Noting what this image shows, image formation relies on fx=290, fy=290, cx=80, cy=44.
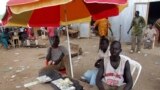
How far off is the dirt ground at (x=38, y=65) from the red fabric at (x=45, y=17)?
114 cm

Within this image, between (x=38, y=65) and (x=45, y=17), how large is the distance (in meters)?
4.37

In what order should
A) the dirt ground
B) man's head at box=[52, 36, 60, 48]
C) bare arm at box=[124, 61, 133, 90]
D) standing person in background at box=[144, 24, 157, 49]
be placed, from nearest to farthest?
bare arm at box=[124, 61, 133, 90] < man's head at box=[52, 36, 60, 48] < the dirt ground < standing person in background at box=[144, 24, 157, 49]

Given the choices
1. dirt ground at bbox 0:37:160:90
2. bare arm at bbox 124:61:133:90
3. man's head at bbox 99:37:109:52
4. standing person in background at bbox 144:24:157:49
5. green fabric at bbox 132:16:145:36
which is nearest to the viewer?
bare arm at bbox 124:61:133:90

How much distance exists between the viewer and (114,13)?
564cm

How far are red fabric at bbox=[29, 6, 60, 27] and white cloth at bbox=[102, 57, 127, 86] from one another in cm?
200

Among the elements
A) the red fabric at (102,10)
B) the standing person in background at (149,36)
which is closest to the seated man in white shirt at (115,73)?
the red fabric at (102,10)

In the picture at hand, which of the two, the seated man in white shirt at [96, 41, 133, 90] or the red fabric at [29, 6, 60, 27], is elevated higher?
the red fabric at [29, 6, 60, 27]

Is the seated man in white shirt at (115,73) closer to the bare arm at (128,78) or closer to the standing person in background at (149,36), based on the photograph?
the bare arm at (128,78)

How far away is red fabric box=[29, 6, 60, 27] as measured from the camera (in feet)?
18.6

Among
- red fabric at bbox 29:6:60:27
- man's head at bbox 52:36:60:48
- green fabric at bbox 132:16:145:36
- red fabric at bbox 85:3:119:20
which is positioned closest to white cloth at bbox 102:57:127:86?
red fabric at bbox 85:3:119:20

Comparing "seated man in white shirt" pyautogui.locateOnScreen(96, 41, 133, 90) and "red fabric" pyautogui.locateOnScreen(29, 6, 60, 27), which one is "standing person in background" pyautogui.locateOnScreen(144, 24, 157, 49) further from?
"seated man in white shirt" pyautogui.locateOnScreen(96, 41, 133, 90)

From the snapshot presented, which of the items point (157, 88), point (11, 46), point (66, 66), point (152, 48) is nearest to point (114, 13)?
point (66, 66)

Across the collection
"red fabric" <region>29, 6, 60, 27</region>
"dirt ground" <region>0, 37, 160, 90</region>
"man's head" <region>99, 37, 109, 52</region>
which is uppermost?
"red fabric" <region>29, 6, 60, 27</region>

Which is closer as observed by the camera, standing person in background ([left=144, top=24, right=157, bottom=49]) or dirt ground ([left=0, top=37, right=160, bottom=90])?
dirt ground ([left=0, top=37, right=160, bottom=90])
